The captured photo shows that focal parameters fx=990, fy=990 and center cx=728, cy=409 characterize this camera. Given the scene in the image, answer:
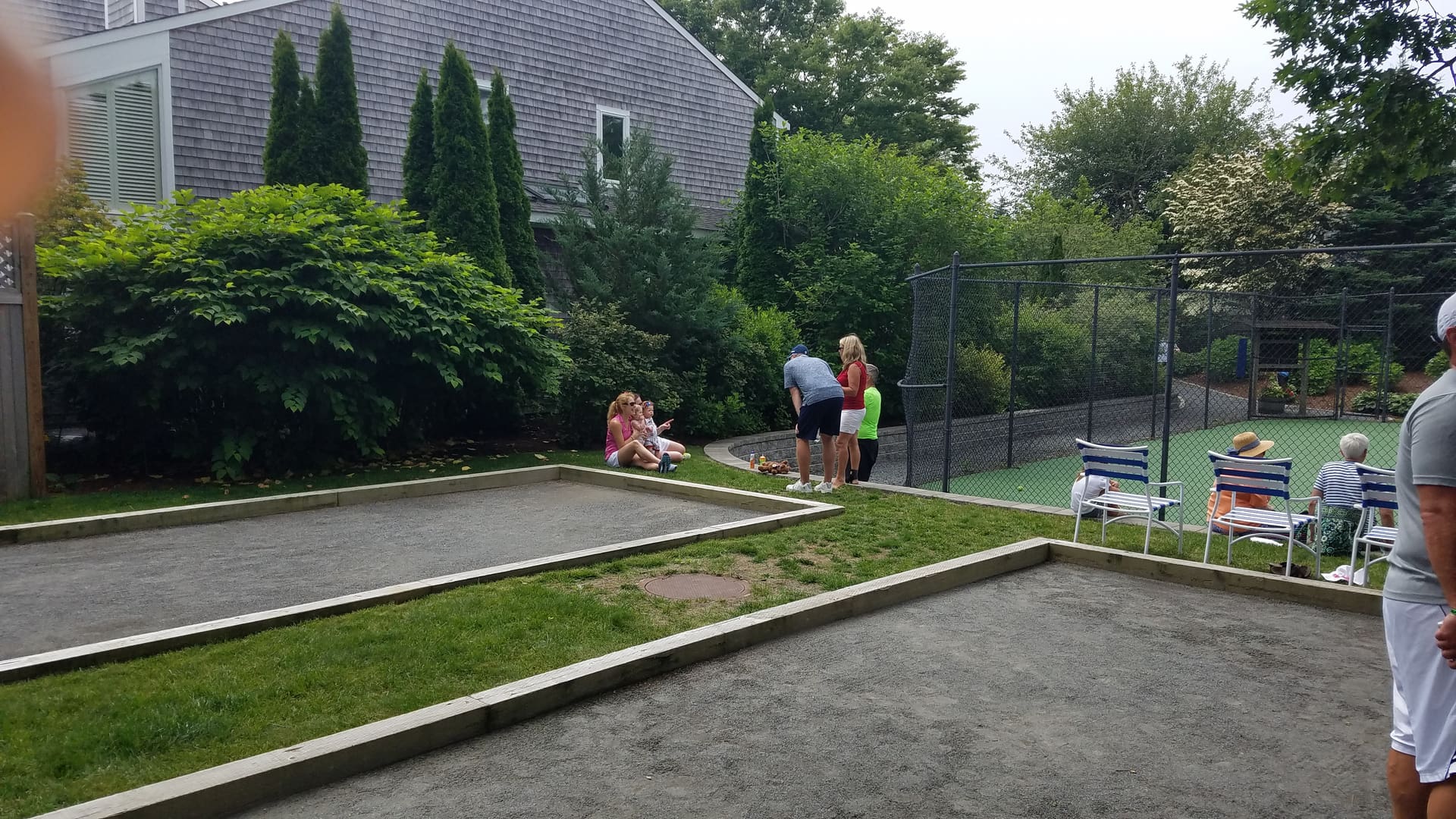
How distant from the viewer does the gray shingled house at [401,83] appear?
1578cm

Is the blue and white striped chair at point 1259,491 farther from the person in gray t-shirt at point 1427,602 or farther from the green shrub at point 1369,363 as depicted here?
the green shrub at point 1369,363

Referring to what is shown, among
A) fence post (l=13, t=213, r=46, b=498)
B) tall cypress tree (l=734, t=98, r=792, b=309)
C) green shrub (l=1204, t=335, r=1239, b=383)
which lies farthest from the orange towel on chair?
green shrub (l=1204, t=335, r=1239, b=383)

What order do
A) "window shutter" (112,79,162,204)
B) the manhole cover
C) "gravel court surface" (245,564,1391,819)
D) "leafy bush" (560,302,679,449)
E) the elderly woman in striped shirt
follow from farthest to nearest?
1. "window shutter" (112,79,162,204)
2. "leafy bush" (560,302,679,449)
3. the elderly woman in striped shirt
4. the manhole cover
5. "gravel court surface" (245,564,1391,819)

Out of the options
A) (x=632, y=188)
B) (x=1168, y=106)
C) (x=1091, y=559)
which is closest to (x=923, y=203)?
(x=632, y=188)

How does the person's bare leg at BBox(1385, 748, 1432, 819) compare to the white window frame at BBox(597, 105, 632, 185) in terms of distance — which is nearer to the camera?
the person's bare leg at BBox(1385, 748, 1432, 819)

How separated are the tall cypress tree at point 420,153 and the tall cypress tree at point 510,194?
1057 millimetres

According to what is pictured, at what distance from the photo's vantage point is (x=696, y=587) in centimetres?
688

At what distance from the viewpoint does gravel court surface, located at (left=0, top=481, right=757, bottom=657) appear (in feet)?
20.5

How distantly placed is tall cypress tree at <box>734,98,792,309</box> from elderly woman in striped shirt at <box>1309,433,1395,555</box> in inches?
520

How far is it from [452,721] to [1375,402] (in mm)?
22089

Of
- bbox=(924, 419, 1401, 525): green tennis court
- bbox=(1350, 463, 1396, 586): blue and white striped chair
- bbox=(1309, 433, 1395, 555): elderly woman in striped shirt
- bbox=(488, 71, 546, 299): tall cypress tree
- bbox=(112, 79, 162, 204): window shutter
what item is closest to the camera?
bbox=(1350, 463, 1396, 586): blue and white striped chair

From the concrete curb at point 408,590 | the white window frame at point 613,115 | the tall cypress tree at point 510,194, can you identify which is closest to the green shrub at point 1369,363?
the concrete curb at point 408,590

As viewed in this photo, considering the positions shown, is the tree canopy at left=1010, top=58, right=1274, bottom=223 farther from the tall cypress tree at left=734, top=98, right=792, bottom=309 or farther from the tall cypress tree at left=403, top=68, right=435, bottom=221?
the tall cypress tree at left=403, top=68, right=435, bottom=221

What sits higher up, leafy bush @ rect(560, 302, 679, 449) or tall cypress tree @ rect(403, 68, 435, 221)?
tall cypress tree @ rect(403, 68, 435, 221)
